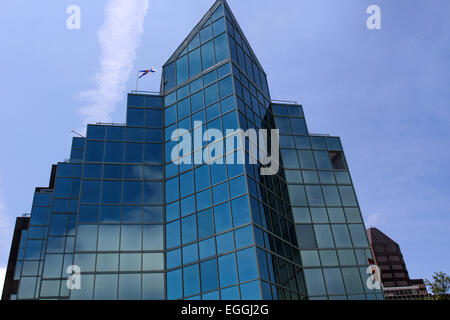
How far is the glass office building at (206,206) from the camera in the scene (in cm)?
2403

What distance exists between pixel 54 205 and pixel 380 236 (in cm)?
14918

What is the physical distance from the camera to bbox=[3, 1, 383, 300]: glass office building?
2403 cm

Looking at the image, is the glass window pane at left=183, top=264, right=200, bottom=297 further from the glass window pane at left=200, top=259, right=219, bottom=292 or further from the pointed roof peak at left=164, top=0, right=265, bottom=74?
the pointed roof peak at left=164, top=0, right=265, bottom=74

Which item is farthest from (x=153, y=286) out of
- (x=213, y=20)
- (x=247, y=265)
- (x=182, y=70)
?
(x=213, y=20)

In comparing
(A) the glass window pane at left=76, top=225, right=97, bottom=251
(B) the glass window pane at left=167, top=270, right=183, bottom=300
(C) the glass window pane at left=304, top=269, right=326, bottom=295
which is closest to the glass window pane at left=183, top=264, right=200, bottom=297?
(B) the glass window pane at left=167, top=270, right=183, bottom=300

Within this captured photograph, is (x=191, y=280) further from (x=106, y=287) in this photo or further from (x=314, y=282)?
(x=314, y=282)

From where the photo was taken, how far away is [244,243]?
22.8 metres

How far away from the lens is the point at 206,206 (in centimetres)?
2555

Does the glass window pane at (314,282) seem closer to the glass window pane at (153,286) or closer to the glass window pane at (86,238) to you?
the glass window pane at (153,286)

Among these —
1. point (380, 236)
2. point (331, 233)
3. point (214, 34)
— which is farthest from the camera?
point (380, 236)

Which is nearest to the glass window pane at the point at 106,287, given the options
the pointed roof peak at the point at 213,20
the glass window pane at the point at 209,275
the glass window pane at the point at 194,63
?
the glass window pane at the point at 209,275

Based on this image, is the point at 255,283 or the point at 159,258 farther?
the point at 159,258
